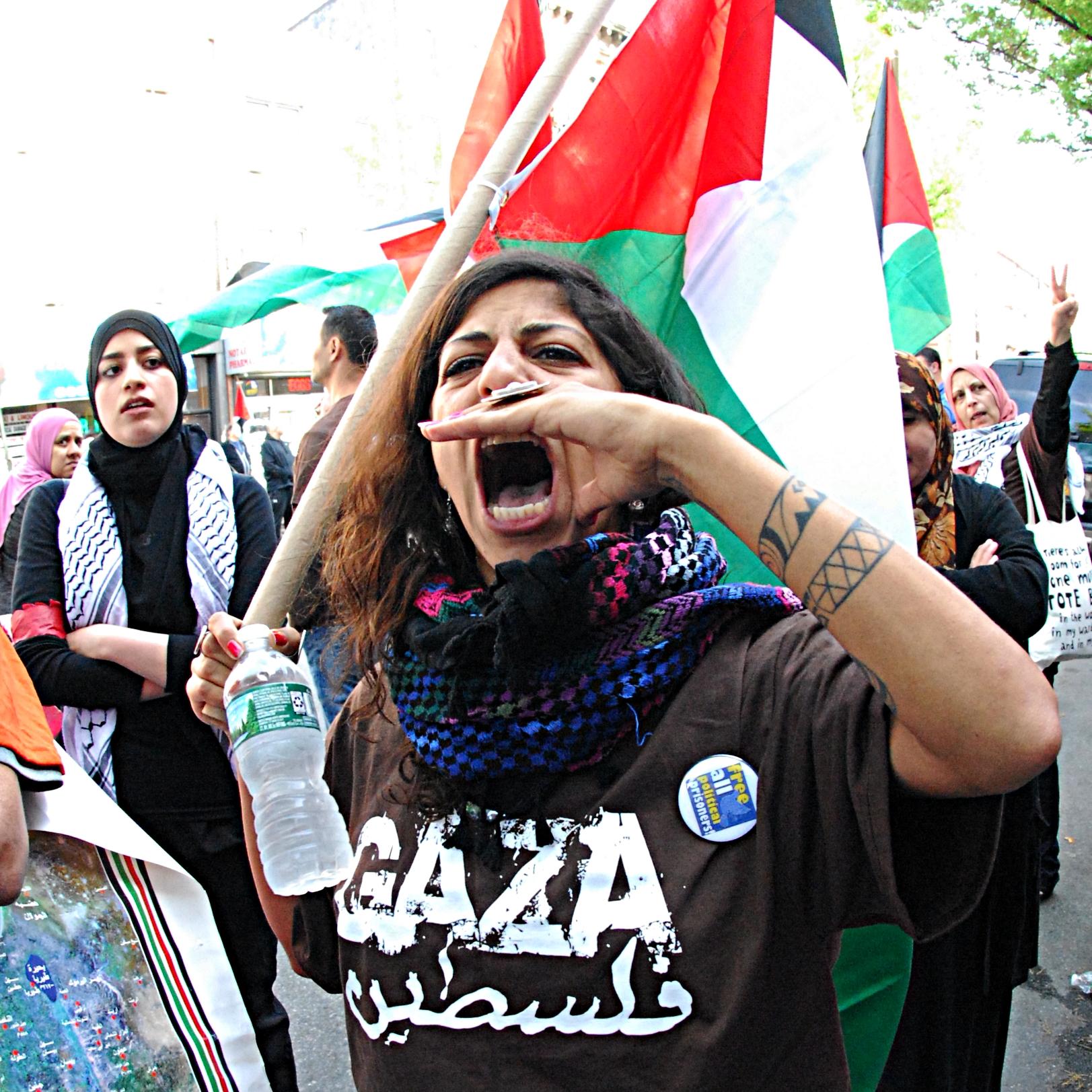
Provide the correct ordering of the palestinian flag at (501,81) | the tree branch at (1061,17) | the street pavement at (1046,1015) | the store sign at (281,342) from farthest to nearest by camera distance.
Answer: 1. the store sign at (281,342)
2. the tree branch at (1061,17)
3. the street pavement at (1046,1015)
4. the palestinian flag at (501,81)

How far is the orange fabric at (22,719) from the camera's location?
185cm

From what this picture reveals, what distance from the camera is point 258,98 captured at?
27.9m

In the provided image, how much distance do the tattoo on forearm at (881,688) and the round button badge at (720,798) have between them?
0.23 meters

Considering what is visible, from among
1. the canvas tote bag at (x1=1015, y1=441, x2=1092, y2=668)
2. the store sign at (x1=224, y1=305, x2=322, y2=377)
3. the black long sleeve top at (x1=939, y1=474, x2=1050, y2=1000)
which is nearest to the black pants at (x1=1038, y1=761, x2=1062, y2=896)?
the canvas tote bag at (x1=1015, y1=441, x2=1092, y2=668)

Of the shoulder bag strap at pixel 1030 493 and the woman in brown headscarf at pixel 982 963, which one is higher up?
the shoulder bag strap at pixel 1030 493

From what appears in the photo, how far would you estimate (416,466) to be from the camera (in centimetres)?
185

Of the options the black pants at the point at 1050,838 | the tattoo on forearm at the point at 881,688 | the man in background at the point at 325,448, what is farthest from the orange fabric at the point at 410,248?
the black pants at the point at 1050,838

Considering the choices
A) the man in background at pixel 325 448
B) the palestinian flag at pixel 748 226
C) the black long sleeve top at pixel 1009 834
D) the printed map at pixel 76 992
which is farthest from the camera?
the black long sleeve top at pixel 1009 834

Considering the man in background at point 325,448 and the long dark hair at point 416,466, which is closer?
the long dark hair at point 416,466

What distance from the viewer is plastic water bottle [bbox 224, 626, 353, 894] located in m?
1.60

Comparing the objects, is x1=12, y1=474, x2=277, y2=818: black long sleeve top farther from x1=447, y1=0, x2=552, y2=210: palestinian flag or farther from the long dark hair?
x1=447, y1=0, x2=552, y2=210: palestinian flag

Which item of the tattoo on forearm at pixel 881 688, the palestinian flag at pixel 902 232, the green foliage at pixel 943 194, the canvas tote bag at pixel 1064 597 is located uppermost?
the green foliage at pixel 943 194

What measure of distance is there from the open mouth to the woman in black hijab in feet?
4.93

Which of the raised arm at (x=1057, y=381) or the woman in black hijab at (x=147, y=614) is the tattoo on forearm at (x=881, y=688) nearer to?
the woman in black hijab at (x=147, y=614)
